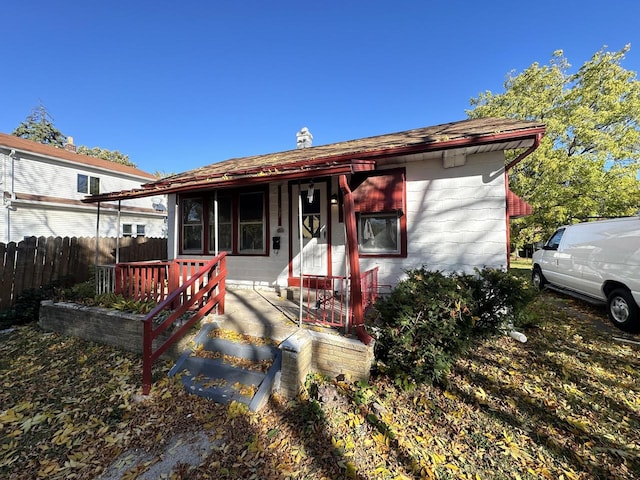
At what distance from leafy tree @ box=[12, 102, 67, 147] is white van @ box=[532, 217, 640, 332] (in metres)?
52.8

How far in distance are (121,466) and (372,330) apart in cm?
303

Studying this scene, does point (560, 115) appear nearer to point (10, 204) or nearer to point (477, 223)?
point (477, 223)

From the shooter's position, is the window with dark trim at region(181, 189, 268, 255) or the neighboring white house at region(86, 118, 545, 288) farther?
the window with dark trim at region(181, 189, 268, 255)

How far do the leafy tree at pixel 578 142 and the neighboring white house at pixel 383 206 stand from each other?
25.2ft

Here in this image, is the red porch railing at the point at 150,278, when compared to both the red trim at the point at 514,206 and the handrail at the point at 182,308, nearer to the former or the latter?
the handrail at the point at 182,308

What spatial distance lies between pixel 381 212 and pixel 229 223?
4.15 meters

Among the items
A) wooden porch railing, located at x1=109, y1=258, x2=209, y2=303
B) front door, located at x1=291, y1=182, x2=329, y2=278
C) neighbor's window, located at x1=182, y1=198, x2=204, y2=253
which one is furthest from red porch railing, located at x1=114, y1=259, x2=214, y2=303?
front door, located at x1=291, y1=182, x2=329, y2=278

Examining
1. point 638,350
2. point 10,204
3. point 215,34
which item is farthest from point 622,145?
point 10,204

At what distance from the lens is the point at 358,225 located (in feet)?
19.9

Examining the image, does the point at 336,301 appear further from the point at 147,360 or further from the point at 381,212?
the point at 147,360

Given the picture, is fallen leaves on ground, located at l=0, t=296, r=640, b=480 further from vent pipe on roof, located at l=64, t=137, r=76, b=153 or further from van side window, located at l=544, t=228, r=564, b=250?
vent pipe on roof, located at l=64, t=137, r=76, b=153

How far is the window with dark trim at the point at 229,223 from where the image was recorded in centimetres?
691

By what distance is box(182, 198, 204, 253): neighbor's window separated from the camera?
7621 mm

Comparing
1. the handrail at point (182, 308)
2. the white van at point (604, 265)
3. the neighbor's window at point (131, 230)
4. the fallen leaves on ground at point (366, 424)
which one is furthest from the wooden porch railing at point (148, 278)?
the neighbor's window at point (131, 230)
